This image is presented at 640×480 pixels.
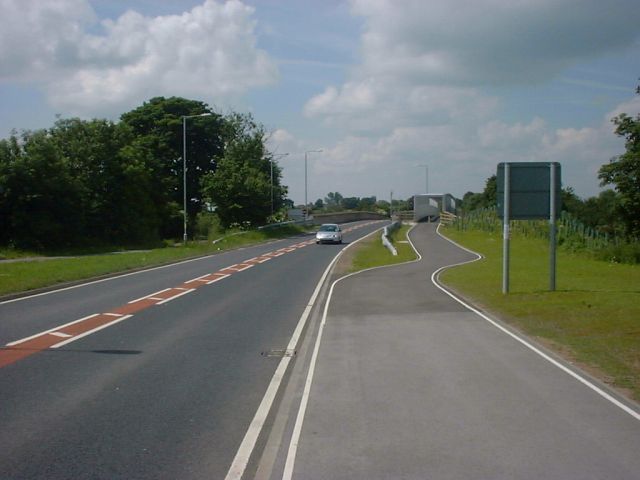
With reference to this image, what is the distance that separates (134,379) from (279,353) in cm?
265

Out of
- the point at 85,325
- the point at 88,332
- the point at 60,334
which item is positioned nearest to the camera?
the point at 60,334

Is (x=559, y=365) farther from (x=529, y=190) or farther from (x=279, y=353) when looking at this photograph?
(x=529, y=190)

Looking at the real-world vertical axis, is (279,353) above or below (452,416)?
below

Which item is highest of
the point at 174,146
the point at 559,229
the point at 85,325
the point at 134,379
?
the point at 174,146

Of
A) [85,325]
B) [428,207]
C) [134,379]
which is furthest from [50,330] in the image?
[428,207]

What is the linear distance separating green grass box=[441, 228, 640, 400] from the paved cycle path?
85cm

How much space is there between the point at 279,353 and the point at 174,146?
197 feet

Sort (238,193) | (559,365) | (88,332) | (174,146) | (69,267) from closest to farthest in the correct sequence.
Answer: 1. (559,365)
2. (88,332)
3. (69,267)
4. (238,193)
5. (174,146)

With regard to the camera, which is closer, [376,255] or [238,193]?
[376,255]

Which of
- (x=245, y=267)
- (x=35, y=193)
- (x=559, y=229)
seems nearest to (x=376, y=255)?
(x=245, y=267)

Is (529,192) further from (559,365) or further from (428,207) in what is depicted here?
(428,207)

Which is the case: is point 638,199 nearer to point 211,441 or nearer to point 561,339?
point 561,339

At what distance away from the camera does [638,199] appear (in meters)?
37.4

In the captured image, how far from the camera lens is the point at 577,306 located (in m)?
16.1
